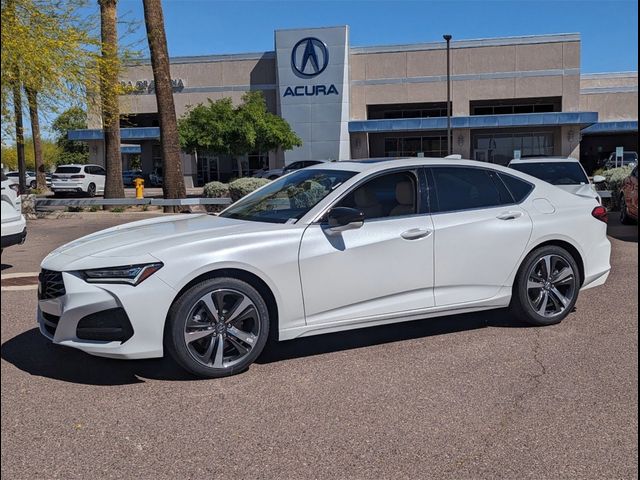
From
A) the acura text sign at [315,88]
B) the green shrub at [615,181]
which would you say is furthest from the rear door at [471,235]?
the acura text sign at [315,88]

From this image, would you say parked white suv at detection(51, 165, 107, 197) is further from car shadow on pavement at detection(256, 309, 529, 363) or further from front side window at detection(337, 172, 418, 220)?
front side window at detection(337, 172, 418, 220)

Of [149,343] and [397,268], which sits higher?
[397,268]

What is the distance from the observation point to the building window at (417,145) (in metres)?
47.8

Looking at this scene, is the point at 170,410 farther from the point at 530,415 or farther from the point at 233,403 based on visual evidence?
the point at 530,415

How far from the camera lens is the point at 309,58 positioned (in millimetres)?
45125

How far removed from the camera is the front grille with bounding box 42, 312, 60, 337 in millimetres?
3226

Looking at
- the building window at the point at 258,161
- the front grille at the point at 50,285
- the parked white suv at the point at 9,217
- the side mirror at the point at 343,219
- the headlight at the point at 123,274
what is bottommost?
the headlight at the point at 123,274

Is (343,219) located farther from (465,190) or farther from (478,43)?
(478,43)

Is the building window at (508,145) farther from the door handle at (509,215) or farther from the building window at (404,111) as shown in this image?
the door handle at (509,215)

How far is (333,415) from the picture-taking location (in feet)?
11.9

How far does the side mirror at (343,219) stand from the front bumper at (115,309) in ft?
3.98

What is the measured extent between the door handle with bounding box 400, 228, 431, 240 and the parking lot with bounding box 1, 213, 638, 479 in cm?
85

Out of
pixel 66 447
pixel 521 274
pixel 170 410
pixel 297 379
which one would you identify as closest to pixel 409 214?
pixel 521 274

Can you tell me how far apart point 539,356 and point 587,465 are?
1.84 meters
